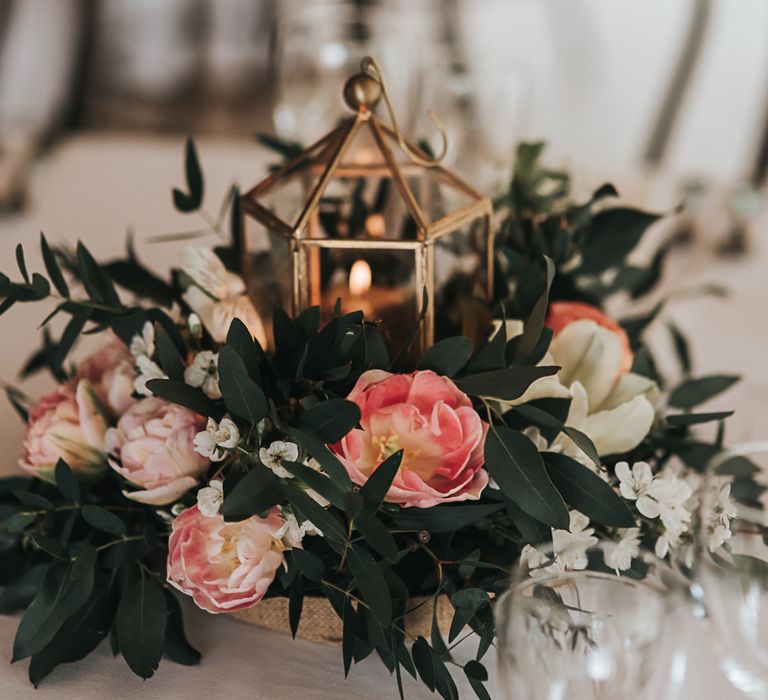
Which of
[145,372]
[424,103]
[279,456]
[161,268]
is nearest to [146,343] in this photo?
[145,372]

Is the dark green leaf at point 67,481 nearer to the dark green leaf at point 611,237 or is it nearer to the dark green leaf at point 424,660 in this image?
the dark green leaf at point 424,660

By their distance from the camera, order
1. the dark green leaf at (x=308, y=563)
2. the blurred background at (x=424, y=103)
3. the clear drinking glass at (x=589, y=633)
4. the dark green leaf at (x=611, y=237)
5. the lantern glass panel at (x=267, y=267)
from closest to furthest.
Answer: the clear drinking glass at (x=589, y=633), the dark green leaf at (x=308, y=563), the lantern glass panel at (x=267, y=267), the dark green leaf at (x=611, y=237), the blurred background at (x=424, y=103)

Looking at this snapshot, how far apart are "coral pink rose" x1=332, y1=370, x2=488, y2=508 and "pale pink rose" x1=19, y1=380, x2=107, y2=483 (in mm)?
170

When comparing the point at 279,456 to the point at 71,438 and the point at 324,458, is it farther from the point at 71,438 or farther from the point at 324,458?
the point at 71,438

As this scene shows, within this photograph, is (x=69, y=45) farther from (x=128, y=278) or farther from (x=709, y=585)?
(x=709, y=585)

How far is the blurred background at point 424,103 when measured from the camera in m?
1.28

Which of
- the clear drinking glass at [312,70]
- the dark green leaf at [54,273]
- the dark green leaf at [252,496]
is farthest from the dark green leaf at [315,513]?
the clear drinking glass at [312,70]

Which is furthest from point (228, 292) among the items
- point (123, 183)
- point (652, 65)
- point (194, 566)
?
point (652, 65)

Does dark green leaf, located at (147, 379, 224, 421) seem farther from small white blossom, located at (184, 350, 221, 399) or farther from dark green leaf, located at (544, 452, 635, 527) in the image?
dark green leaf, located at (544, 452, 635, 527)

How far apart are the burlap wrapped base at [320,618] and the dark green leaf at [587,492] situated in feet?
0.35

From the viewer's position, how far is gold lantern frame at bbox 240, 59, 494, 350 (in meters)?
0.60

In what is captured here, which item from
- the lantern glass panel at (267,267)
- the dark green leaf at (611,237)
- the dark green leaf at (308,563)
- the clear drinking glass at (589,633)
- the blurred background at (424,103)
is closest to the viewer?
the clear drinking glass at (589,633)

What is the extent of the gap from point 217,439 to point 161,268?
0.65 meters

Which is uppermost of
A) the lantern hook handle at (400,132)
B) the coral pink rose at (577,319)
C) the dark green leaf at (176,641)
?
the lantern hook handle at (400,132)
